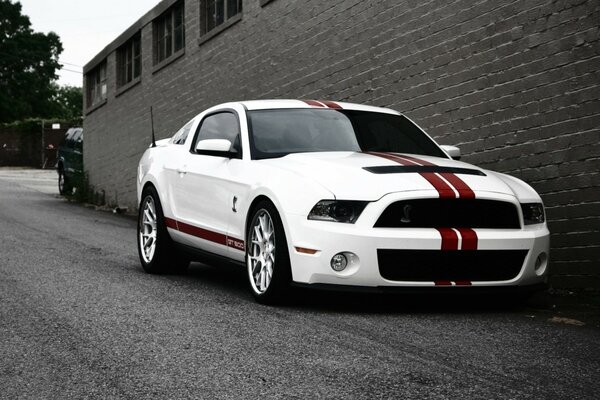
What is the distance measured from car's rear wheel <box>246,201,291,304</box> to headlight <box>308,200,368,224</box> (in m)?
0.32

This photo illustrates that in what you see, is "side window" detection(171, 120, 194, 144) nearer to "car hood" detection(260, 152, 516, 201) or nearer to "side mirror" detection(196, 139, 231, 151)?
"side mirror" detection(196, 139, 231, 151)

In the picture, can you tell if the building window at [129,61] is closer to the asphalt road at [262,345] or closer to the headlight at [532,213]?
the asphalt road at [262,345]

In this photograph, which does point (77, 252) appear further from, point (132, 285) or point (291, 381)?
point (291, 381)

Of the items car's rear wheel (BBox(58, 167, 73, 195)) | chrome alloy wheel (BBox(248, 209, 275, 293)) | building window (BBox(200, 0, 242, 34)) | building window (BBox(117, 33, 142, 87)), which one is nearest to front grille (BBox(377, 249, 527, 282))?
chrome alloy wheel (BBox(248, 209, 275, 293))

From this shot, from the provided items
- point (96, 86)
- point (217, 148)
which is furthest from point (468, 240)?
point (96, 86)

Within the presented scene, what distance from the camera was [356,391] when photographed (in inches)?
181

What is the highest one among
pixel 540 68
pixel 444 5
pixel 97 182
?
pixel 444 5

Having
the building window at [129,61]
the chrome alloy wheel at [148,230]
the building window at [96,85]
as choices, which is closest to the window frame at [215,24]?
the building window at [129,61]

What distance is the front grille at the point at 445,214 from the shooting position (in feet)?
22.5

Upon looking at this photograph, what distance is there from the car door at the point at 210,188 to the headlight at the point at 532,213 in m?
2.12

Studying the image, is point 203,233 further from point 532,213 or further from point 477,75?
point 477,75

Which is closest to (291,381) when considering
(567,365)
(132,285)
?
(567,365)

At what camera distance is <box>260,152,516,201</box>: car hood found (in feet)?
22.5

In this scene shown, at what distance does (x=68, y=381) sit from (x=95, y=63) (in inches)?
980
